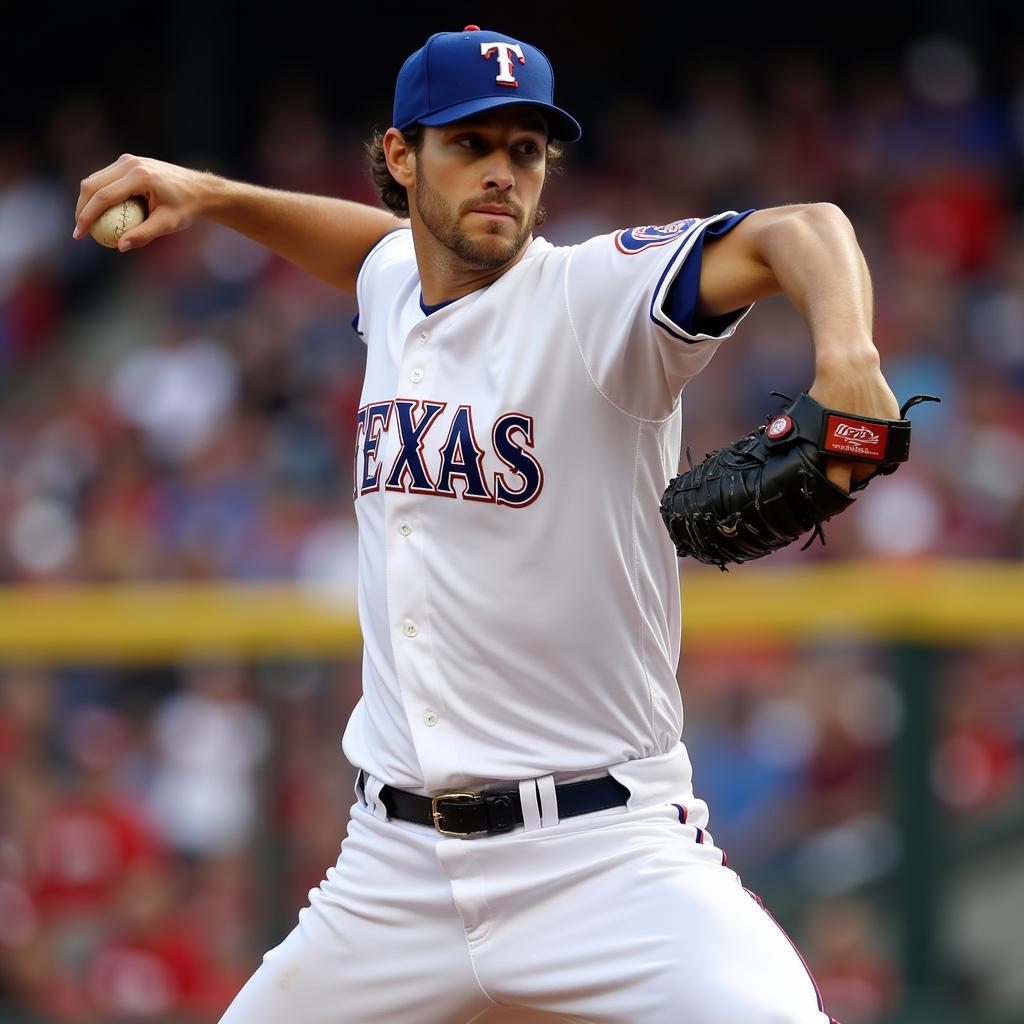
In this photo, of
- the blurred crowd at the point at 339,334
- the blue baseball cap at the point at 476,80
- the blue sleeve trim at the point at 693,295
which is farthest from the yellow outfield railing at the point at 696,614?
the blue sleeve trim at the point at 693,295

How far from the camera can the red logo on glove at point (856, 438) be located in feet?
7.21

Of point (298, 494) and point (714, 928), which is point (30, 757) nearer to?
A: point (298, 494)

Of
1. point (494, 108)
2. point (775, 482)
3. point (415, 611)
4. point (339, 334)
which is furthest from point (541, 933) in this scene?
point (339, 334)

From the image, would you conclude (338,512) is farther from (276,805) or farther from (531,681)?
(531,681)

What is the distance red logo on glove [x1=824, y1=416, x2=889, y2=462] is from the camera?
2197 mm

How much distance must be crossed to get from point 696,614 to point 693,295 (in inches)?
113

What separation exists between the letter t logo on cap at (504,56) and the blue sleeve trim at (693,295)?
47 cm

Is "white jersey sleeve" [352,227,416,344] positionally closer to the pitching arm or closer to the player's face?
the pitching arm

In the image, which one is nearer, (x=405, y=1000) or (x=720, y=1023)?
(x=720, y=1023)

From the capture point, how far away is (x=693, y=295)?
2.51 meters

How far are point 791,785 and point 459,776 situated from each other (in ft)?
8.77

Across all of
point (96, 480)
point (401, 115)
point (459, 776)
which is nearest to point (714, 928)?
point (459, 776)

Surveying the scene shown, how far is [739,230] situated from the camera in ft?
8.11

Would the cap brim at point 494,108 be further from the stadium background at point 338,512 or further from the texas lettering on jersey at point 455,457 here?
the stadium background at point 338,512
